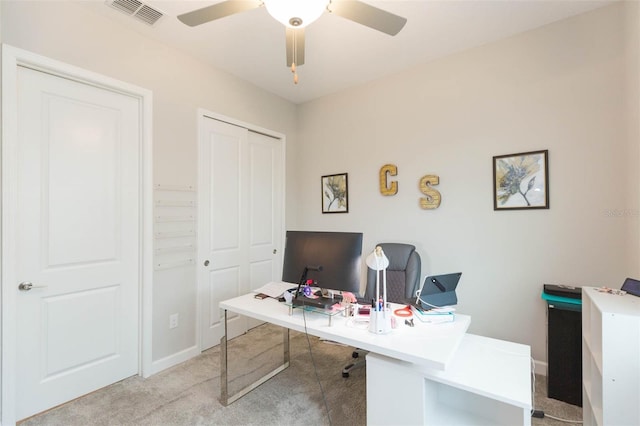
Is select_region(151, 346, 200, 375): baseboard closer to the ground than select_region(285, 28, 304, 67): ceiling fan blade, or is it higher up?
closer to the ground

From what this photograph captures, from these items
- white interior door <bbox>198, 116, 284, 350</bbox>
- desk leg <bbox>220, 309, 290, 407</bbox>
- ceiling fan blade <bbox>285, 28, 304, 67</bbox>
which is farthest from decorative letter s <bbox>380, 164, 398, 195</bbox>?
desk leg <bbox>220, 309, 290, 407</bbox>

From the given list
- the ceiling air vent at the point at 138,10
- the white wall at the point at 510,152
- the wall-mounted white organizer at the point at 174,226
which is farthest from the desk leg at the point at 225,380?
the ceiling air vent at the point at 138,10

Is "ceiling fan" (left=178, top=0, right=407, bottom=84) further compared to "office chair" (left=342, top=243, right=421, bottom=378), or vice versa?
"office chair" (left=342, top=243, right=421, bottom=378)

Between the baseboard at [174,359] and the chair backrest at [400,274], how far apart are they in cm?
169

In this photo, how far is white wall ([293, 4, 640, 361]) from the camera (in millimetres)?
2090

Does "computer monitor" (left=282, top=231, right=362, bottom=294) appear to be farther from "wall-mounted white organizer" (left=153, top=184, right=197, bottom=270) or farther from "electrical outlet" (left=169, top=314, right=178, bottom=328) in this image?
"electrical outlet" (left=169, top=314, right=178, bottom=328)

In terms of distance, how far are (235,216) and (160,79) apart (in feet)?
4.64

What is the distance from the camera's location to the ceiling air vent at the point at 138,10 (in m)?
2.01

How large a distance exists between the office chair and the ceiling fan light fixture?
186 cm

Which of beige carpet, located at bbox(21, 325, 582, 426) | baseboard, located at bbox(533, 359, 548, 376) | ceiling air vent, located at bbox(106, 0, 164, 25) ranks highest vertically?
ceiling air vent, located at bbox(106, 0, 164, 25)

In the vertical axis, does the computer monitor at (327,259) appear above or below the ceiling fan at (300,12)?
below

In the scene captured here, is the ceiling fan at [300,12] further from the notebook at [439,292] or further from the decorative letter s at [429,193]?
the decorative letter s at [429,193]

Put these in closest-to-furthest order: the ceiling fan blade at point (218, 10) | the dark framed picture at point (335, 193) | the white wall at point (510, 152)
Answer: the ceiling fan blade at point (218, 10) < the white wall at point (510, 152) < the dark framed picture at point (335, 193)

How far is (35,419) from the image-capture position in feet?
6.10
